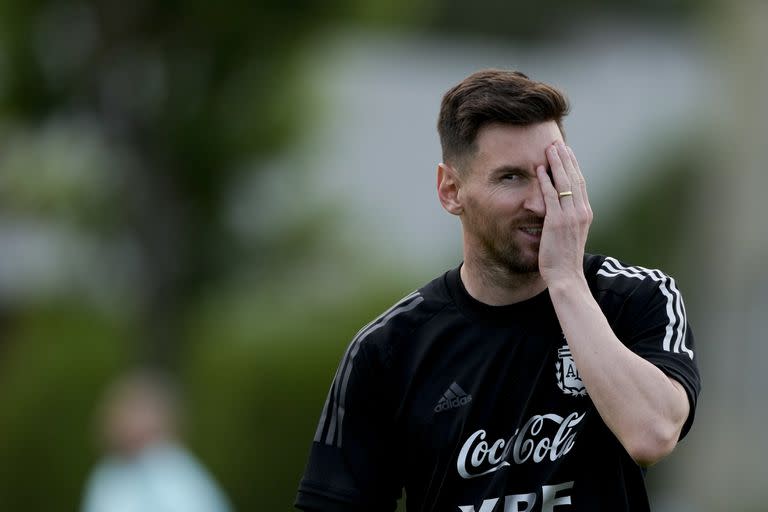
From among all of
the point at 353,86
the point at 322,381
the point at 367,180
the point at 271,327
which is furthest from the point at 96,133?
the point at 367,180

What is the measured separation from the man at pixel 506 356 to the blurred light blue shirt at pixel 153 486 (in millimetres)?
3690

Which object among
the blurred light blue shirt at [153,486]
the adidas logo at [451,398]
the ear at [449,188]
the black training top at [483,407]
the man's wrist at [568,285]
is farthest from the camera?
the blurred light blue shirt at [153,486]

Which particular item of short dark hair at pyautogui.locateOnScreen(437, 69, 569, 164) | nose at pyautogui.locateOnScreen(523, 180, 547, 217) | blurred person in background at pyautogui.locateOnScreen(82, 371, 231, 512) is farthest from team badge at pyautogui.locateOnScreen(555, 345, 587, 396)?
blurred person in background at pyautogui.locateOnScreen(82, 371, 231, 512)

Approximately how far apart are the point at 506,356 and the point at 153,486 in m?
4.19

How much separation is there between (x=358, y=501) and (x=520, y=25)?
25.7 metres

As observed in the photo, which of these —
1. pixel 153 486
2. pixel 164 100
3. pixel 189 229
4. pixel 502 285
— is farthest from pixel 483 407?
pixel 164 100

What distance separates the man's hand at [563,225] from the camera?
3898 mm

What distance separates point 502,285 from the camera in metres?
4.15

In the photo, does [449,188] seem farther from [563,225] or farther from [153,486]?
[153,486]

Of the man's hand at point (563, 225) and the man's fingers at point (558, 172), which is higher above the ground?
the man's fingers at point (558, 172)

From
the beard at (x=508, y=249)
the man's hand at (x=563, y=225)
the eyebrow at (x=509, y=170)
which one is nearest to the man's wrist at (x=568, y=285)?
the man's hand at (x=563, y=225)

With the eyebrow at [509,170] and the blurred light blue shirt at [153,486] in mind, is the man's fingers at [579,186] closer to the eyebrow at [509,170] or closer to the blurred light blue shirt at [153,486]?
the eyebrow at [509,170]

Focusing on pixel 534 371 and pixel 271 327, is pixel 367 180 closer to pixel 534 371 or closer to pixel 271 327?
pixel 271 327

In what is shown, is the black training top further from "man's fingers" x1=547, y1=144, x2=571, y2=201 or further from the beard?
"man's fingers" x1=547, y1=144, x2=571, y2=201
